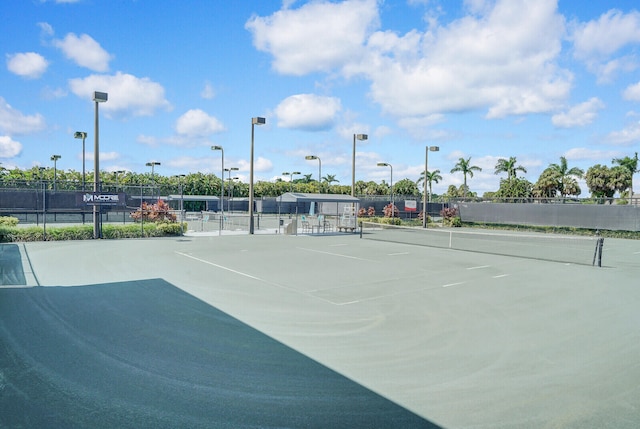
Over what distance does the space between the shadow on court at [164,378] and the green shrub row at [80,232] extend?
17.1m

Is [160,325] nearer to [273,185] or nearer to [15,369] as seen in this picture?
[15,369]

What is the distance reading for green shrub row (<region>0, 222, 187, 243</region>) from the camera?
24281mm

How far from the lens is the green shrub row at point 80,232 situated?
24.3 meters

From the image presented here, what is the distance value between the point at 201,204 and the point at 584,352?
6994cm

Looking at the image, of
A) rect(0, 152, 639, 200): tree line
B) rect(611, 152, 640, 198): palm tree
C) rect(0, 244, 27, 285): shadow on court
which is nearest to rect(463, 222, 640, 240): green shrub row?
rect(0, 152, 639, 200): tree line

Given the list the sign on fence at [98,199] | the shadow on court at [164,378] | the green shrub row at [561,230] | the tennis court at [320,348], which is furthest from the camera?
the green shrub row at [561,230]

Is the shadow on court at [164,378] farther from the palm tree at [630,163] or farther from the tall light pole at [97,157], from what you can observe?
the palm tree at [630,163]

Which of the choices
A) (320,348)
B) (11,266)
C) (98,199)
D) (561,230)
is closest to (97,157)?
(98,199)

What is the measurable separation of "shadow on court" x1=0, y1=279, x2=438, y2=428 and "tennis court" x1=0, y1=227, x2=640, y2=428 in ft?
0.10

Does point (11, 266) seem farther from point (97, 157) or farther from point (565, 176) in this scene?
point (565, 176)

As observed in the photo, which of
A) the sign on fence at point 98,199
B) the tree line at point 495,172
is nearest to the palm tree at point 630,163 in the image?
the tree line at point 495,172

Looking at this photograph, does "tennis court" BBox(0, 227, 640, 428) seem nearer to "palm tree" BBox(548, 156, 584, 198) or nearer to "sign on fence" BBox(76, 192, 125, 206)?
"sign on fence" BBox(76, 192, 125, 206)

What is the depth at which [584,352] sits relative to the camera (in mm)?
7852

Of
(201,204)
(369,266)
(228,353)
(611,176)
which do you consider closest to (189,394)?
(228,353)
